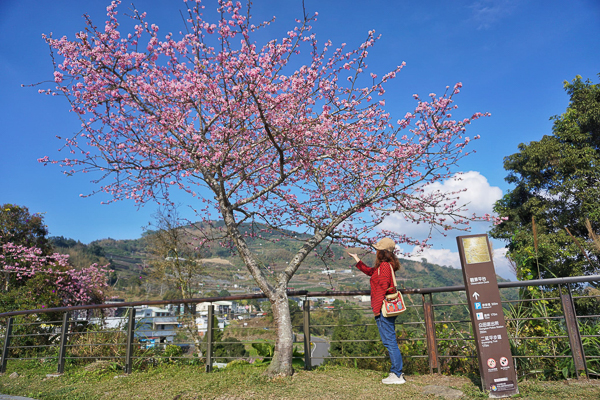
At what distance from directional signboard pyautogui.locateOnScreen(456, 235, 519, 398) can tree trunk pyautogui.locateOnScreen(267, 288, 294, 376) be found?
2.25 m

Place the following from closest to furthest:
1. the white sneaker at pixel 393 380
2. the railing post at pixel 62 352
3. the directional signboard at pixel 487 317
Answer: the directional signboard at pixel 487 317
the white sneaker at pixel 393 380
the railing post at pixel 62 352

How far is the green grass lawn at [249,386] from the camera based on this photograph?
359 cm

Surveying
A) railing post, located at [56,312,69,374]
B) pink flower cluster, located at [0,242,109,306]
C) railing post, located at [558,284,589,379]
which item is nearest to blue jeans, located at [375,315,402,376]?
railing post, located at [558,284,589,379]

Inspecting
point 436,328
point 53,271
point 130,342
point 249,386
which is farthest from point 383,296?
point 53,271

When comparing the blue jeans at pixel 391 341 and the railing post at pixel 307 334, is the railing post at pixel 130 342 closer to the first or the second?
the railing post at pixel 307 334

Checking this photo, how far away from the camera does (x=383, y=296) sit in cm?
417

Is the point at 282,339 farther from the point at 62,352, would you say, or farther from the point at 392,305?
the point at 62,352

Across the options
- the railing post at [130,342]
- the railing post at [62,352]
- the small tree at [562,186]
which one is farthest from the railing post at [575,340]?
the small tree at [562,186]

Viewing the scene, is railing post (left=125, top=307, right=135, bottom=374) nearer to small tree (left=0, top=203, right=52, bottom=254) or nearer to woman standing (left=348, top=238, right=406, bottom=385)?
woman standing (left=348, top=238, right=406, bottom=385)

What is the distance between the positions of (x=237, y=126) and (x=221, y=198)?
3.95 ft

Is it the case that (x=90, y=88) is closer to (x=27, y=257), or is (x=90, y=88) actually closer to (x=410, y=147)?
(x=410, y=147)

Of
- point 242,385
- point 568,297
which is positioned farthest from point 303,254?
point 568,297

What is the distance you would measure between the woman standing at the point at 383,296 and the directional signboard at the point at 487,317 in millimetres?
845

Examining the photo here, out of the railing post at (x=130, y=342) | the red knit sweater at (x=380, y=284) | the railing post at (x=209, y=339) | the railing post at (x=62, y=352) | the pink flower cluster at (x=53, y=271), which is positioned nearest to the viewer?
the red knit sweater at (x=380, y=284)
